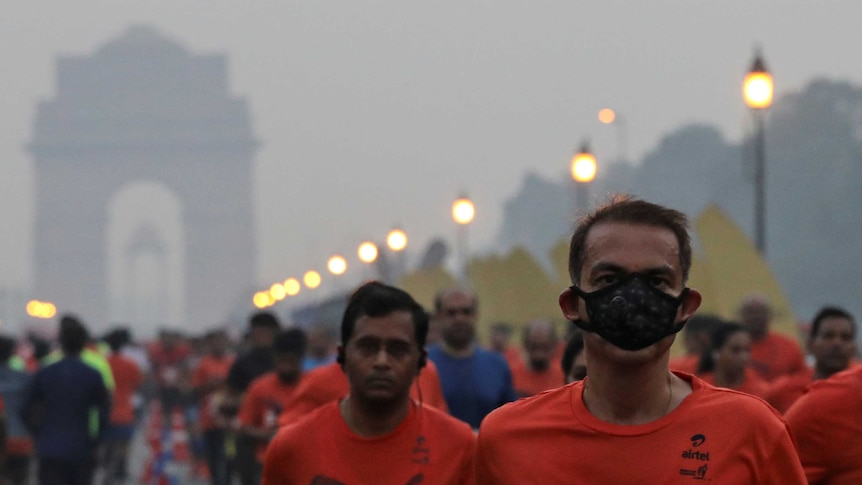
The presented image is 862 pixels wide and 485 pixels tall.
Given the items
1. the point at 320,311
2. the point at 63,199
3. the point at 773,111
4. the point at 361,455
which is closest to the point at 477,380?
the point at 361,455

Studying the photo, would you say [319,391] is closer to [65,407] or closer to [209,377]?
[65,407]

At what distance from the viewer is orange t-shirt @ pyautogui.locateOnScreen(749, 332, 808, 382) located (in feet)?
35.3

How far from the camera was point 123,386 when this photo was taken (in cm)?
1773

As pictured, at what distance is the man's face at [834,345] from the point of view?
720cm

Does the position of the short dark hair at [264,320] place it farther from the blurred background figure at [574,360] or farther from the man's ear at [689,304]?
the man's ear at [689,304]

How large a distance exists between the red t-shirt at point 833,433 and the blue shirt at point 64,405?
754cm

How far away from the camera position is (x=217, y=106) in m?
126

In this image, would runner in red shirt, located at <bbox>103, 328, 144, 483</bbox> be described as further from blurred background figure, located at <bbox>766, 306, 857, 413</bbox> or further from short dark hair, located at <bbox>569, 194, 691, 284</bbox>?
short dark hair, located at <bbox>569, 194, 691, 284</bbox>

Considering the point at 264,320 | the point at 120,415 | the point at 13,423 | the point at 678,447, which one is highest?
the point at 678,447

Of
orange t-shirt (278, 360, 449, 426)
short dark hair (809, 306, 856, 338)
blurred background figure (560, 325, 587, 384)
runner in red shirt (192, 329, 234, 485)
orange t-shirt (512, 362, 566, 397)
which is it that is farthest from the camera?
runner in red shirt (192, 329, 234, 485)

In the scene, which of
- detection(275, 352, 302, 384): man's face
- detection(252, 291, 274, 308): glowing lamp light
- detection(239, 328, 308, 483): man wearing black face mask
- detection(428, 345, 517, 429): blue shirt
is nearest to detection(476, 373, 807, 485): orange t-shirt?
detection(428, 345, 517, 429): blue shirt

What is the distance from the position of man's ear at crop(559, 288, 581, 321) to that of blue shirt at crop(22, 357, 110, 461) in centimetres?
903

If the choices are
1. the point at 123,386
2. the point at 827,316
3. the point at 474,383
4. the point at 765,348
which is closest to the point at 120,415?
the point at 123,386

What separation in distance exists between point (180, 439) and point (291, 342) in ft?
38.9
